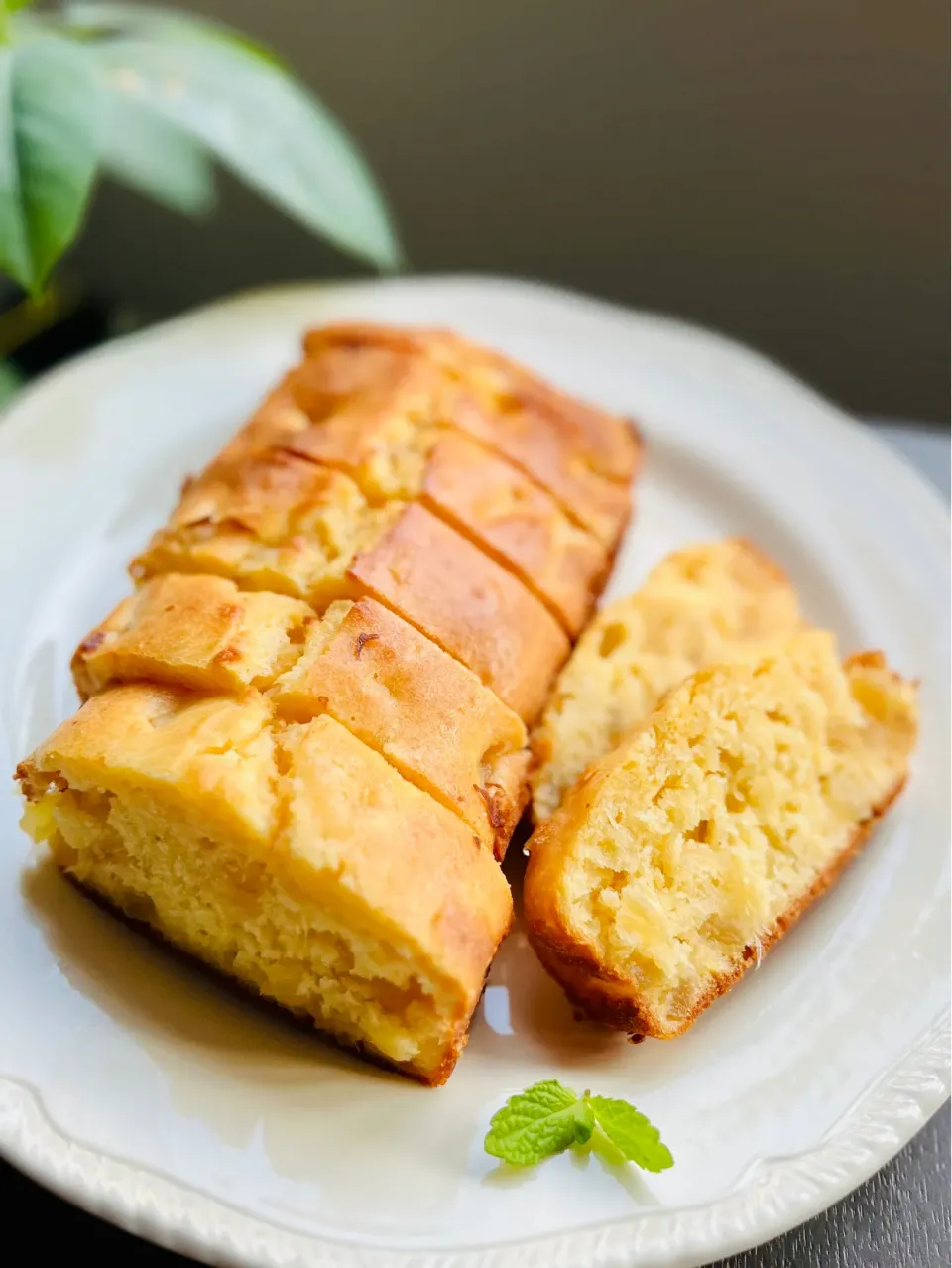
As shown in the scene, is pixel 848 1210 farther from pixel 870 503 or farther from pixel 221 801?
pixel 870 503

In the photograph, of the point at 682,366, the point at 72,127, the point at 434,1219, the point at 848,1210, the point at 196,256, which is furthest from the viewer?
the point at 196,256

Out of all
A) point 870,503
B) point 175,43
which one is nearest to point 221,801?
point 870,503

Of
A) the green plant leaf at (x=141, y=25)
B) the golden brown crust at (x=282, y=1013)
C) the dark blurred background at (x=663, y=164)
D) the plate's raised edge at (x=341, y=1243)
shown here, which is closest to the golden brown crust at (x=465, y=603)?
the golden brown crust at (x=282, y=1013)

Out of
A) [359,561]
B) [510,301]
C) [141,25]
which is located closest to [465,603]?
[359,561]

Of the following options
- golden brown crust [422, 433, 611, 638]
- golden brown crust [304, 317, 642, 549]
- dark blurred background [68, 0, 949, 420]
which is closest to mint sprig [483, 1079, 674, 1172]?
golden brown crust [422, 433, 611, 638]

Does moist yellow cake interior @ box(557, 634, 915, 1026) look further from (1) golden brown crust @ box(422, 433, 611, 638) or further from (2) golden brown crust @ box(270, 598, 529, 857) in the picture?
(1) golden brown crust @ box(422, 433, 611, 638)

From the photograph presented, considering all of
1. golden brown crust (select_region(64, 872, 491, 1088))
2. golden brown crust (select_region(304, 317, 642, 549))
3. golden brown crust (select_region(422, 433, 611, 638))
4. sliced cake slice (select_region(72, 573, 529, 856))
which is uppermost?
golden brown crust (select_region(304, 317, 642, 549))
